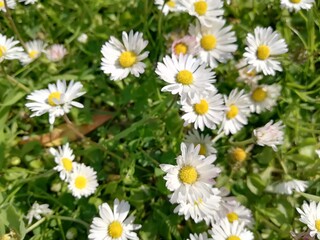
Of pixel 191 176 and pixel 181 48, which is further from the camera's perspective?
pixel 181 48

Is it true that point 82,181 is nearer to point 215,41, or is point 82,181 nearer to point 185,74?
point 185,74

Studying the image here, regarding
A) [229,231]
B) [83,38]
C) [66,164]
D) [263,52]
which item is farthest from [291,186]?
[83,38]

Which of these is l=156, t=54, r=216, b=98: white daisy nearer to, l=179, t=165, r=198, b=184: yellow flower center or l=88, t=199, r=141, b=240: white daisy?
l=179, t=165, r=198, b=184: yellow flower center

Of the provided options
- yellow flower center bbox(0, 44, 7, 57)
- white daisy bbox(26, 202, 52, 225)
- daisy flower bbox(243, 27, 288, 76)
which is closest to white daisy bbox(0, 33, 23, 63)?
yellow flower center bbox(0, 44, 7, 57)

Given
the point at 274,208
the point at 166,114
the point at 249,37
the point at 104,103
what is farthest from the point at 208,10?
the point at 274,208

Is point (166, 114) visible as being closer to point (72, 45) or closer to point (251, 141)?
point (251, 141)
